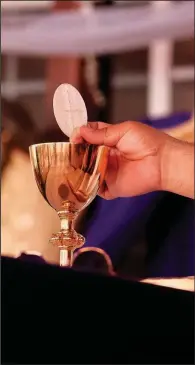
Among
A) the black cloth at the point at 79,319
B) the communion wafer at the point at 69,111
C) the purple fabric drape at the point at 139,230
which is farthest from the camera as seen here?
the purple fabric drape at the point at 139,230

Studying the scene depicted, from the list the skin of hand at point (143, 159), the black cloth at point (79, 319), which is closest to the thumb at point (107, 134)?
the skin of hand at point (143, 159)

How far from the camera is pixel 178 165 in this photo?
1.47 ft

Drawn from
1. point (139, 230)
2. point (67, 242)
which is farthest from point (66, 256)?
point (139, 230)

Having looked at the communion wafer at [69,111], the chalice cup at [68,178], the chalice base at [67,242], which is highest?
the communion wafer at [69,111]

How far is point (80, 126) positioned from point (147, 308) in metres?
0.14

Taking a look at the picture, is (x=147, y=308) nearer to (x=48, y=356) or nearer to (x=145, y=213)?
(x=48, y=356)

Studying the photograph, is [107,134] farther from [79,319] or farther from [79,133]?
[79,319]

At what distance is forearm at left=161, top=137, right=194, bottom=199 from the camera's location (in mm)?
444

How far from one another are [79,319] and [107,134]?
0.15 metres

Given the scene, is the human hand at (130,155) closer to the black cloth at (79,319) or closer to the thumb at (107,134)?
the thumb at (107,134)

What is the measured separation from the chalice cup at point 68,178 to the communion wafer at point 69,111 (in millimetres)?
17

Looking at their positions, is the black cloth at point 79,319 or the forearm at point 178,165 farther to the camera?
the forearm at point 178,165

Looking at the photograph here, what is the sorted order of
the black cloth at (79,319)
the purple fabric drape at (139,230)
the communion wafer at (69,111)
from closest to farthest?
1. the black cloth at (79,319)
2. the communion wafer at (69,111)
3. the purple fabric drape at (139,230)

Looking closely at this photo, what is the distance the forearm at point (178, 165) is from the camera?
444 millimetres
